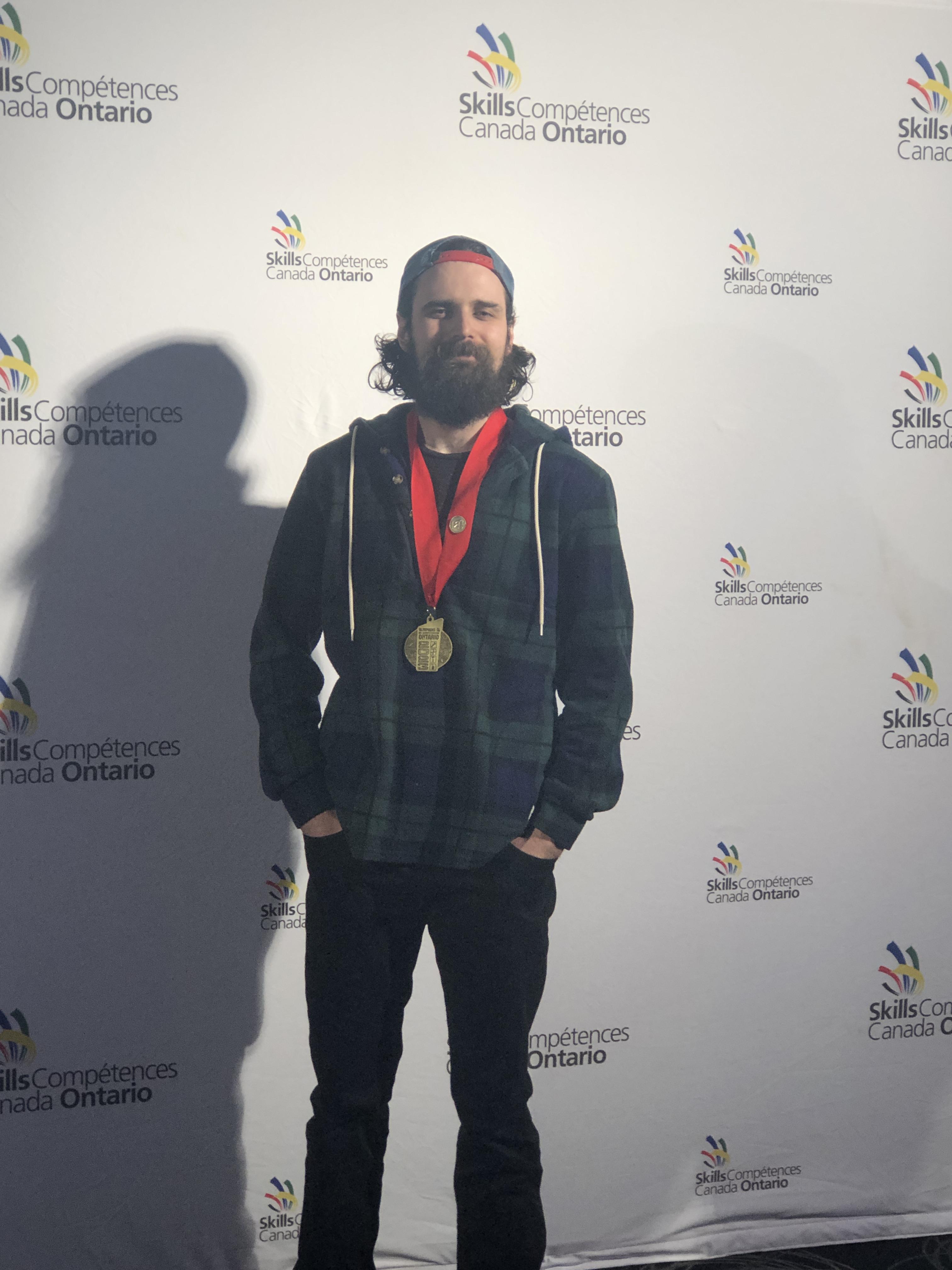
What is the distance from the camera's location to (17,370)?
1794mm

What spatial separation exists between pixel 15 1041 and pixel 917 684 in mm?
2061

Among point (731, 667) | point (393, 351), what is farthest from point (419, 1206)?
point (393, 351)

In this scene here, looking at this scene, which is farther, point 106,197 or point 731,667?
point 731,667

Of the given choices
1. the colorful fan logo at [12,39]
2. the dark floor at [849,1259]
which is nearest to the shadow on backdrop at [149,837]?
the colorful fan logo at [12,39]

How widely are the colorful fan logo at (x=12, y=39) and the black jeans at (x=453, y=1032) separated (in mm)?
1601

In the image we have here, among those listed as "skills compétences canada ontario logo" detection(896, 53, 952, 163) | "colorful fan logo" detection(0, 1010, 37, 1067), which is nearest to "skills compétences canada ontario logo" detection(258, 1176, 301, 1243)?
"colorful fan logo" detection(0, 1010, 37, 1067)

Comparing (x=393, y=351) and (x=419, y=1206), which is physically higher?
(x=393, y=351)

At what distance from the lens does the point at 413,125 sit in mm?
1848

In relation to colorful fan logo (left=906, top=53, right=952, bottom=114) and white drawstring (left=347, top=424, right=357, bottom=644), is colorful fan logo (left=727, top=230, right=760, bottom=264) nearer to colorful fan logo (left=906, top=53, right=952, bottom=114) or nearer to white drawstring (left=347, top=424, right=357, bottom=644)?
colorful fan logo (left=906, top=53, right=952, bottom=114)

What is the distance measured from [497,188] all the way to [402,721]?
1.11 meters

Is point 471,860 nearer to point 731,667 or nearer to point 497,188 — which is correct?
point 731,667

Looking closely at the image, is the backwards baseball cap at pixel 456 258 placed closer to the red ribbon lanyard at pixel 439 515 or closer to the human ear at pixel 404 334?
the human ear at pixel 404 334

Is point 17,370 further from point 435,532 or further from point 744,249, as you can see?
point 744,249

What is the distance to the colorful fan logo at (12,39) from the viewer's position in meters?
1.75
